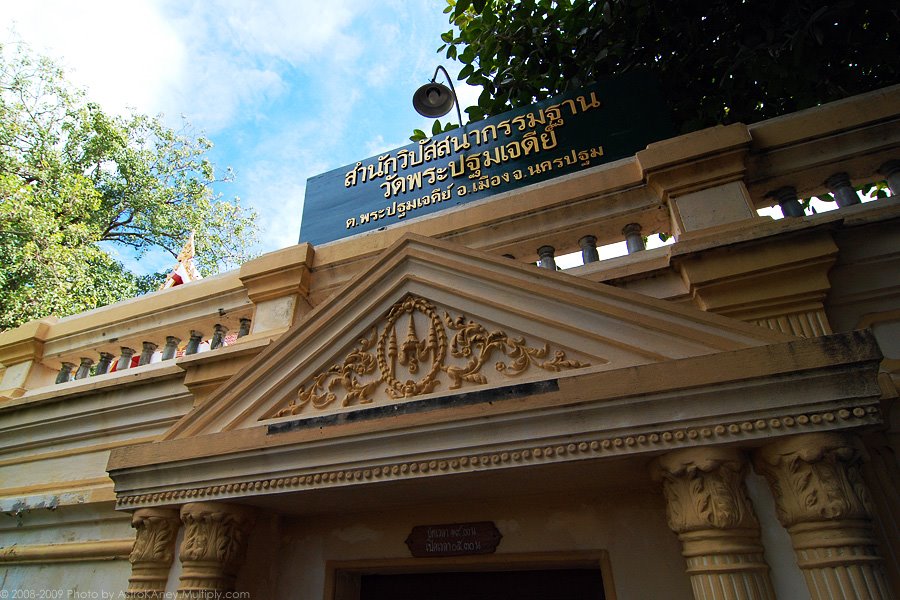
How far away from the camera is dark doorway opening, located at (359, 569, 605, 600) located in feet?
9.43

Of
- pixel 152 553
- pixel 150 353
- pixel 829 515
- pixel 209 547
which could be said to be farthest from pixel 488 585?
pixel 150 353

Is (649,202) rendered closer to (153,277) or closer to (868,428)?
(868,428)

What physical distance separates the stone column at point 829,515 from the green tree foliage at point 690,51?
3.78m

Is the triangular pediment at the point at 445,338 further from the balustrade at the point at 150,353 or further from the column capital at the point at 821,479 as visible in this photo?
the balustrade at the point at 150,353

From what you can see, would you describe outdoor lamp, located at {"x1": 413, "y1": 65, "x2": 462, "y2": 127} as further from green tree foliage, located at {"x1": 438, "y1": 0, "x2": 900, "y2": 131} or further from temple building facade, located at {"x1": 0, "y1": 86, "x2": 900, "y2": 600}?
temple building facade, located at {"x1": 0, "y1": 86, "x2": 900, "y2": 600}

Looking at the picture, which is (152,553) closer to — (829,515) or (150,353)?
(150,353)

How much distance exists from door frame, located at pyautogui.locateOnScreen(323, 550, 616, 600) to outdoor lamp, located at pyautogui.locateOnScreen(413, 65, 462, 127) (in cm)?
435

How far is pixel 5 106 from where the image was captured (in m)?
Result: 12.9

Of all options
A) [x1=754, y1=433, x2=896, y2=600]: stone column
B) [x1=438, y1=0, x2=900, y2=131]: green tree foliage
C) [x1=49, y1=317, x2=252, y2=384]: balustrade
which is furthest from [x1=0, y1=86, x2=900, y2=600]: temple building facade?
[x1=438, y1=0, x2=900, y2=131]: green tree foliage

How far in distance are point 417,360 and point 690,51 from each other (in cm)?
546

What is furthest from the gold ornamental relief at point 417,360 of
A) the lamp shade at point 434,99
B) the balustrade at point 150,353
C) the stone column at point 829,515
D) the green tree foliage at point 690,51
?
the green tree foliage at point 690,51

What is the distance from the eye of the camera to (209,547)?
9.39 ft

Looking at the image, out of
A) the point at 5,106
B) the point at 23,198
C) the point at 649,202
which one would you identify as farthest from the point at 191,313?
the point at 5,106

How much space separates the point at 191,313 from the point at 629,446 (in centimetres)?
431
